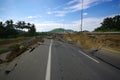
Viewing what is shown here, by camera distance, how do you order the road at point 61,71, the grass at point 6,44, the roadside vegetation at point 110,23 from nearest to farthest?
the road at point 61,71
the grass at point 6,44
the roadside vegetation at point 110,23

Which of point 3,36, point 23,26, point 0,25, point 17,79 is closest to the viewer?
point 17,79

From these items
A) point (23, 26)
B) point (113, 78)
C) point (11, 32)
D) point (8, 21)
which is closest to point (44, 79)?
point (113, 78)

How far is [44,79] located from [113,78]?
121 inches

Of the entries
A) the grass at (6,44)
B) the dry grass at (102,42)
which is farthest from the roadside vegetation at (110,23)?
the dry grass at (102,42)

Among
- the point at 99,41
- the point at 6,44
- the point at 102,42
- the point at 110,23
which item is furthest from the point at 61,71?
the point at 110,23

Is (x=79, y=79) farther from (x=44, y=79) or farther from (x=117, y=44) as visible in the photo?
(x=117, y=44)

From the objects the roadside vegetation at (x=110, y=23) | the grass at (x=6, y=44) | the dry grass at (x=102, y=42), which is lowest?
the grass at (x=6, y=44)

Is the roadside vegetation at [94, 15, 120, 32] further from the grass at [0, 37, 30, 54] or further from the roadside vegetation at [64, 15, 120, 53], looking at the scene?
the grass at [0, 37, 30, 54]

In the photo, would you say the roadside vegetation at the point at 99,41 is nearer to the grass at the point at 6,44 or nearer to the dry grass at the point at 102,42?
the dry grass at the point at 102,42

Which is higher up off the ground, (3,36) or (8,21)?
(8,21)

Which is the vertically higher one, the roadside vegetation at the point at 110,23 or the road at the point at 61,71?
the roadside vegetation at the point at 110,23

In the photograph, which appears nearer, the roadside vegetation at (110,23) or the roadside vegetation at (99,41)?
the roadside vegetation at (99,41)

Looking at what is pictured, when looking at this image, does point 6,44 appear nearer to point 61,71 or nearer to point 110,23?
point 61,71

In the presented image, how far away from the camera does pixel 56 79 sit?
6.68 m
